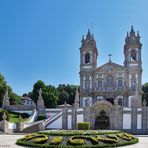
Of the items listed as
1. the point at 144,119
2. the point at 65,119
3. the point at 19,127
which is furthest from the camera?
the point at 65,119

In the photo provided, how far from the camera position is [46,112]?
180ft

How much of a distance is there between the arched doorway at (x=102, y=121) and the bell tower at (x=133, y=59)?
1651 centimetres

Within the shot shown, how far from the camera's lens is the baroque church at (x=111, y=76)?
60.8 meters

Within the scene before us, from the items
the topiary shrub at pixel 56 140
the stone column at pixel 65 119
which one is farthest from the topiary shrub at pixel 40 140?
the stone column at pixel 65 119

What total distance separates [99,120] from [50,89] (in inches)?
1372

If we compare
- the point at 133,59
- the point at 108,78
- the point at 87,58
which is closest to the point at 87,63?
the point at 87,58

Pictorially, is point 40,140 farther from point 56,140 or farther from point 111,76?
point 111,76

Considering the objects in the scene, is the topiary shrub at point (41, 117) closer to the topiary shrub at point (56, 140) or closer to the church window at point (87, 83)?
the church window at point (87, 83)

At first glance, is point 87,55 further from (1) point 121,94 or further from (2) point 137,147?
(2) point 137,147

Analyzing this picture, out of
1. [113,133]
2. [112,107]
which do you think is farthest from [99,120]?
[113,133]

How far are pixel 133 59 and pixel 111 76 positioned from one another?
581 cm

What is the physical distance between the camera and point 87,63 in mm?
63969

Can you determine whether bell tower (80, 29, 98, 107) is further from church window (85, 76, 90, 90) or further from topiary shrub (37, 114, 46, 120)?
topiary shrub (37, 114, 46, 120)

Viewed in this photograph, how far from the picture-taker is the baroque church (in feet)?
199
